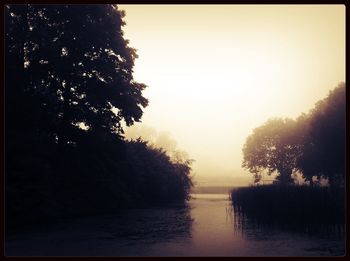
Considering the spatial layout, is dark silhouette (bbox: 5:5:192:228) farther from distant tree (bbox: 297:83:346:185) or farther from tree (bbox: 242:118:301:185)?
tree (bbox: 242:118:301:185)

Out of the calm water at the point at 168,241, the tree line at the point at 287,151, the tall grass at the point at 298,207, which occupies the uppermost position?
the tree line at the point at 287,151

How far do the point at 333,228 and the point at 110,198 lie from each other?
14.5 m

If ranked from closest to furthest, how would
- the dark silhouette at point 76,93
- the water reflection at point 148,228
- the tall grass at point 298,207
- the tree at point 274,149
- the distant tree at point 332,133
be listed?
the water reflection at point 148,228
the tall grass at point 298,207
the dark silhouette at point 76,93
the distant tree at point 332,133
the tree at point 274,149

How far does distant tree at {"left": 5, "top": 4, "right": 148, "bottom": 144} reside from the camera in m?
24.9

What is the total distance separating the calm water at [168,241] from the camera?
45.0ft

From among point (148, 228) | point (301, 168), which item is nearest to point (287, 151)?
point (301, 168)

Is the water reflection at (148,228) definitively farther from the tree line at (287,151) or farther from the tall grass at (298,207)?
the tree line at (287,151)

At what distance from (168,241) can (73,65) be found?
1426 cm

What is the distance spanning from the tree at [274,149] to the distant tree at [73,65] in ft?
115

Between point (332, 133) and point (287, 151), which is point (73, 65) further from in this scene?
point (287, 151)

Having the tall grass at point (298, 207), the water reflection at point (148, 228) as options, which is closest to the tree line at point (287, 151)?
the tall grass at point (298, 207)

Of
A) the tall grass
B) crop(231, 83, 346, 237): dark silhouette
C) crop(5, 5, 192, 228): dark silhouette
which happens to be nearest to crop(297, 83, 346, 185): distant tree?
crop(231, 83, 346, 237): dark silhouette
